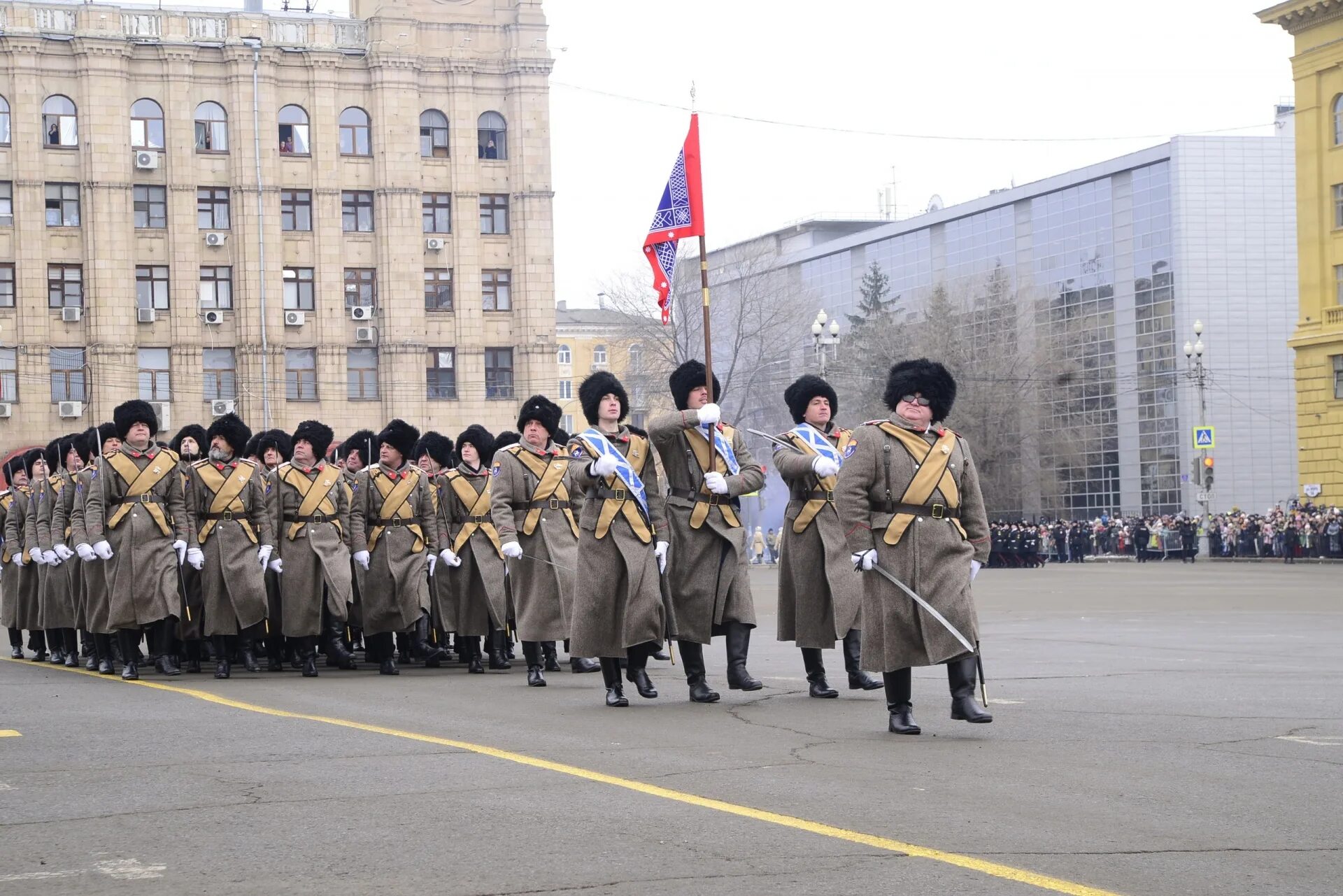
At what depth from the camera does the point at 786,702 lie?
11.9m

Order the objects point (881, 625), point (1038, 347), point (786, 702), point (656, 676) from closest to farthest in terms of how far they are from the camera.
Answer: point (881, 625)
point (786, 702)
point (656, 676)
point (1038, 347)

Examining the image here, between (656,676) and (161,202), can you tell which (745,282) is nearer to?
(161,202)

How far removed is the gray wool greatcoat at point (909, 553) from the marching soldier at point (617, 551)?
1972mm

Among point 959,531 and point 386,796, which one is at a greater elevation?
point 959,531

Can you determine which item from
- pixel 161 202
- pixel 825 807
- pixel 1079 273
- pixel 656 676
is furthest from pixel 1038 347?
pixel 825 807

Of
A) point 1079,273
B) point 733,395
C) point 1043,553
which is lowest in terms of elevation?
point 1043,553

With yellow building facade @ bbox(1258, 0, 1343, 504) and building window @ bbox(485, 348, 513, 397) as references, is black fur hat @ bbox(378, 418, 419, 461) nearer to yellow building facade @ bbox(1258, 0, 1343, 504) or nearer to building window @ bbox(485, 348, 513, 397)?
building window @ bbox(485, 348, 513, 397)

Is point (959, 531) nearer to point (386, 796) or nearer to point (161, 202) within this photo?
point (386, 796)

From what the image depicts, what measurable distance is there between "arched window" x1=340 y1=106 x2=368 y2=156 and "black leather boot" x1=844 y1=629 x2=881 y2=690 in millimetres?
46557

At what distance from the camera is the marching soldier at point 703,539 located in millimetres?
11953

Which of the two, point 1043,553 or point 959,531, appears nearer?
point 959,531

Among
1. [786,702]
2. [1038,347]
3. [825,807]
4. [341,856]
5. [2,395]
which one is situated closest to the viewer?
[341,856]

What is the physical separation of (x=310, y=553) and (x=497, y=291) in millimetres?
42655

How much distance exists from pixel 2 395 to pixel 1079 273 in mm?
46319
